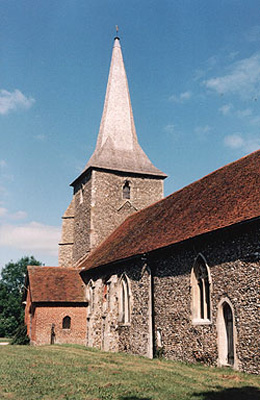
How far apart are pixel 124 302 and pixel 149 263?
359 cm

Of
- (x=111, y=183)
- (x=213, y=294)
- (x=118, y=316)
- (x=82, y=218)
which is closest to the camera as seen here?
(x=213, y=294)

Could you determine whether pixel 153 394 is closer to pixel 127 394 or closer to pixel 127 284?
pixel 127 394

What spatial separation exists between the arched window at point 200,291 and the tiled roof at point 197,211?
42.8 inches

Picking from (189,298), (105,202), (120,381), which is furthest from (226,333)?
(105,202)

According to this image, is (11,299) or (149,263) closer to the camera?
(149,263)

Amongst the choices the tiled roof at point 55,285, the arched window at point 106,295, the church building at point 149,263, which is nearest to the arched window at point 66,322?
the church building at point 149,263

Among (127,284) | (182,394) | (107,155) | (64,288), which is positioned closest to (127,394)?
(182,394)

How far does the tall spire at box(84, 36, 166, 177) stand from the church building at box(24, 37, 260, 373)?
3.4 inches

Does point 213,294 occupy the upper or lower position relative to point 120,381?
upper

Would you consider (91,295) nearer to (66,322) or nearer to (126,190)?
(66,322)

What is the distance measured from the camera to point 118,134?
107 ft

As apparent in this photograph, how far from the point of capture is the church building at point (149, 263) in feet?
42.2

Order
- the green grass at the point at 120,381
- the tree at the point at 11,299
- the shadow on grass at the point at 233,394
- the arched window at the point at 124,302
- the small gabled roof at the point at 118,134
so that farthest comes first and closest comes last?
the tree at the point at 11,299 → the small gabled roof at the point at 118,134 → the arched window at the point at 124,302 → the green grass at the point at 120,381 → the shadow on grass at the point at 233,394

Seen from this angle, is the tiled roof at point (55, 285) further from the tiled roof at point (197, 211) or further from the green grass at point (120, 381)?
the green grass at point (120, 381)
